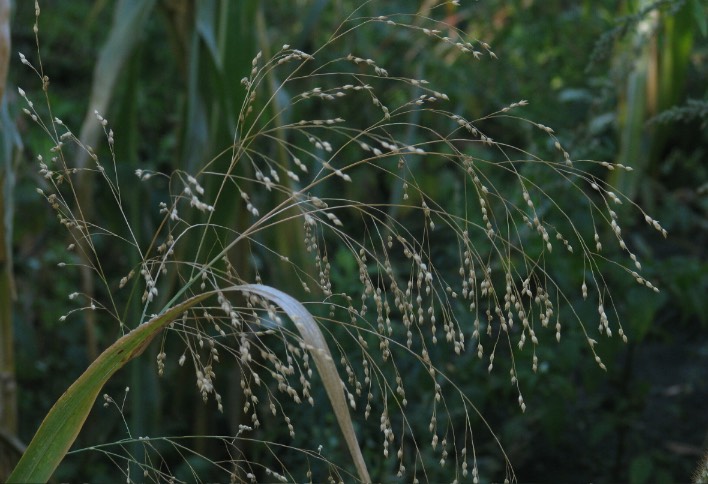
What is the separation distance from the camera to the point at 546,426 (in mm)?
1961

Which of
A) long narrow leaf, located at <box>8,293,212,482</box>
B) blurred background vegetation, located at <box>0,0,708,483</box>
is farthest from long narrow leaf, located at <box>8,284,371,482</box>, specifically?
blurred background vegetation, located at <box>0,0,708,483</box>

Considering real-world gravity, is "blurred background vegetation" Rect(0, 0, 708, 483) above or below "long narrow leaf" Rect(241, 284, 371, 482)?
below

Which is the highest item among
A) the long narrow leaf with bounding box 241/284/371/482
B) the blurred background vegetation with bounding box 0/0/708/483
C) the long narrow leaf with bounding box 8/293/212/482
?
the long narrow leaf with bounding box 241/284/371/482

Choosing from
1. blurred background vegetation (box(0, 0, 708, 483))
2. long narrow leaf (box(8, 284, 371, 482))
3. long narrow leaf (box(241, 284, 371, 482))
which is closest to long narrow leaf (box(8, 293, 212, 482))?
long narrow leaf (box(8, 284, 371, 482))

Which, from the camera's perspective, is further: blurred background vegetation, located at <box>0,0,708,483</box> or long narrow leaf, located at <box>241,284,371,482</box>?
blurred background vegetation, located at <box>0,0,708,483</box>

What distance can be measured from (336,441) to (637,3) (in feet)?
3.82

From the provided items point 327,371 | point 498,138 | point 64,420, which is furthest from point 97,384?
point 498,138

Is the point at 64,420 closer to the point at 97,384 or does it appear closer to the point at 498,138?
the point at 97,384

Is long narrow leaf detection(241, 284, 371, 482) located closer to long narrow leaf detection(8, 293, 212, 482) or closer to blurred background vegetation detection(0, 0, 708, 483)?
long narrow leaf detection(8, 293, 212, 482)

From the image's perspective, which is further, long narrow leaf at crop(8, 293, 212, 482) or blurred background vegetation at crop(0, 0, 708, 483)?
blurred background vegetation at crop(0, 0, 708, 483)

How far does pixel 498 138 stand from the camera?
3.08 meters

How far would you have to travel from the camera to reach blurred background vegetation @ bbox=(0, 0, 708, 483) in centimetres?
189

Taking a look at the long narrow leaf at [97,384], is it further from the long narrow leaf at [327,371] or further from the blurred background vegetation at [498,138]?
the blurred background vegetation at [498,138]

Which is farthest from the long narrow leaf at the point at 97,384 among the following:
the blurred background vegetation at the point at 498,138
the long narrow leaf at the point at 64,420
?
the blurred background vegetation at the point at 498,138
